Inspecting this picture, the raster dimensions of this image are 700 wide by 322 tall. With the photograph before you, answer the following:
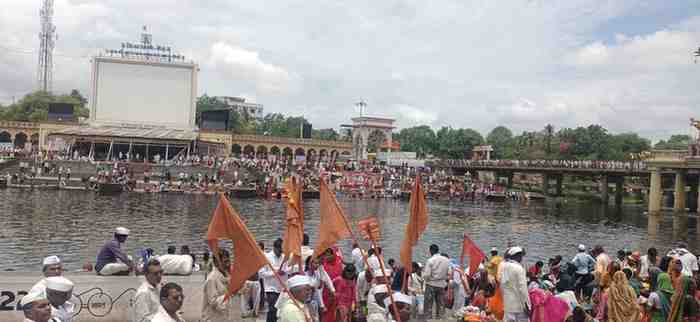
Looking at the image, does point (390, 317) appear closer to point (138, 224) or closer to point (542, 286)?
point (542, 286)

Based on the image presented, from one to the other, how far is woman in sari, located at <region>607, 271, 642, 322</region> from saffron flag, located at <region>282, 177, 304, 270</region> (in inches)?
183

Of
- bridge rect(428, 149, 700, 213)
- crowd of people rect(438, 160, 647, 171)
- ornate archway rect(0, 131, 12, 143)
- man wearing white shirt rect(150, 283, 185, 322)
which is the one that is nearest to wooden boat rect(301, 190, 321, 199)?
bridge rect(428, 149, 700, 213)

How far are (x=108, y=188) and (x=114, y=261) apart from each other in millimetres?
39059

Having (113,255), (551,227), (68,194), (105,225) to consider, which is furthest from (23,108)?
(113,255)

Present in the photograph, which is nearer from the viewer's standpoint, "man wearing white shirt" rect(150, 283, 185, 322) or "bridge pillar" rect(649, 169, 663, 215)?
"man wearing white shirt" rect(150, 283, 185, 322)

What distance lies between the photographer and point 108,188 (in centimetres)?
4606

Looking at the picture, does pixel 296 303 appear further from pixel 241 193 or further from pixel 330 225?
pixel 241 193

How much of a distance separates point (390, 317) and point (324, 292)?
63.6 inches

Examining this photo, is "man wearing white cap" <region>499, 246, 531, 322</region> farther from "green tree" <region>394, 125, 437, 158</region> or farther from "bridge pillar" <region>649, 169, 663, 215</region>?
"green tree" <region>394, 125, 437, 158</region>

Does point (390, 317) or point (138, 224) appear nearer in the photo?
point (390, 317)

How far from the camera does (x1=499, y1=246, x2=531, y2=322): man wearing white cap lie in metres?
8.66

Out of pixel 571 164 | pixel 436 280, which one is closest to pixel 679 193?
pixel 571 164

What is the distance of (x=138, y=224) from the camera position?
29.2m

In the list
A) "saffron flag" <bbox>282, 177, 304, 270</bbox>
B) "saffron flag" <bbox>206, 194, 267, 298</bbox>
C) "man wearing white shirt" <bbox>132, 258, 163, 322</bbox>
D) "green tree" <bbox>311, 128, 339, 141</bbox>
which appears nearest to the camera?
"man wearing white shirt" <bbox>132, 258, 163, 322</bbox>
